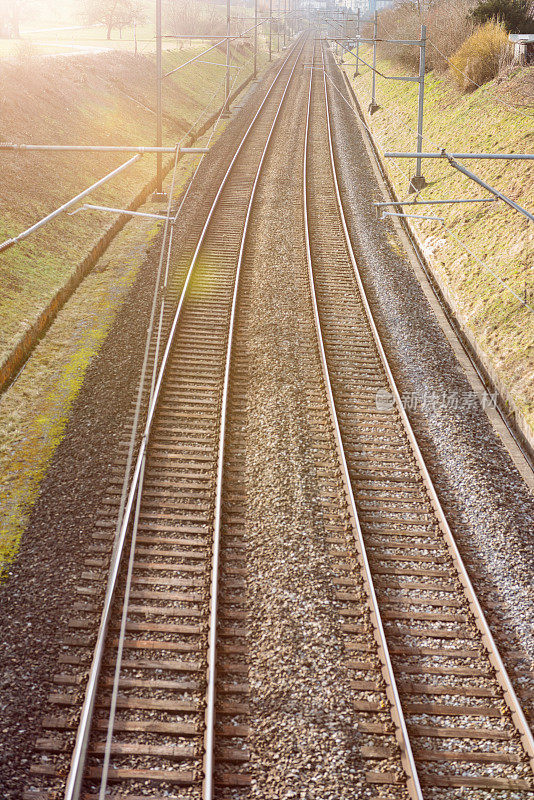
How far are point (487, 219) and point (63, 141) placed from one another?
Result: 59.9 ft

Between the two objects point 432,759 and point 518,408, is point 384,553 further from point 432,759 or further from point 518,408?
point 518,408

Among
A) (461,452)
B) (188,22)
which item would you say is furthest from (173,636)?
(188,22)

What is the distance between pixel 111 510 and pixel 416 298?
11514 millimetres

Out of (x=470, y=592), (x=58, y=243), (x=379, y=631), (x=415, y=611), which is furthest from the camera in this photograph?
(x=58, y=243)

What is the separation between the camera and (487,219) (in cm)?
2119

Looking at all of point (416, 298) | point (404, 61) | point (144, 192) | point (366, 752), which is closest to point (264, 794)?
point (366, 752)

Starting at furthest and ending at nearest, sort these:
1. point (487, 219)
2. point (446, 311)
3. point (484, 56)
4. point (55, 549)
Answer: point (484, 56) → point (487, 219) → point (446, 311) → point (55, 549)

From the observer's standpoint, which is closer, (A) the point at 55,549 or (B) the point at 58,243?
(A) the point at 55,549

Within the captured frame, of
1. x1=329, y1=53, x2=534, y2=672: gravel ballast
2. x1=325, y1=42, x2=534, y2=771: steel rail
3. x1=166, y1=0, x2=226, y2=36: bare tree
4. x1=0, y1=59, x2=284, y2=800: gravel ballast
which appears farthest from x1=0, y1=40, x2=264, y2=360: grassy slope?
x1=166, y1=0, x2=226, y2=36: bare tree

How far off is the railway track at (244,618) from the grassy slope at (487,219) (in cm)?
297

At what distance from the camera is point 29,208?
74.0 feet

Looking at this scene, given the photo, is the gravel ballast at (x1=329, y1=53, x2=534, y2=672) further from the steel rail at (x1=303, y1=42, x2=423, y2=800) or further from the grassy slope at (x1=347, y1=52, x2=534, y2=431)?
the steel rail at (x1=303, y1=42, x2=423, y2=800)

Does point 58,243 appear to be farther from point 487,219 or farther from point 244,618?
point 244,618

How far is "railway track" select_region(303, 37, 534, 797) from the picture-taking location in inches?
297
